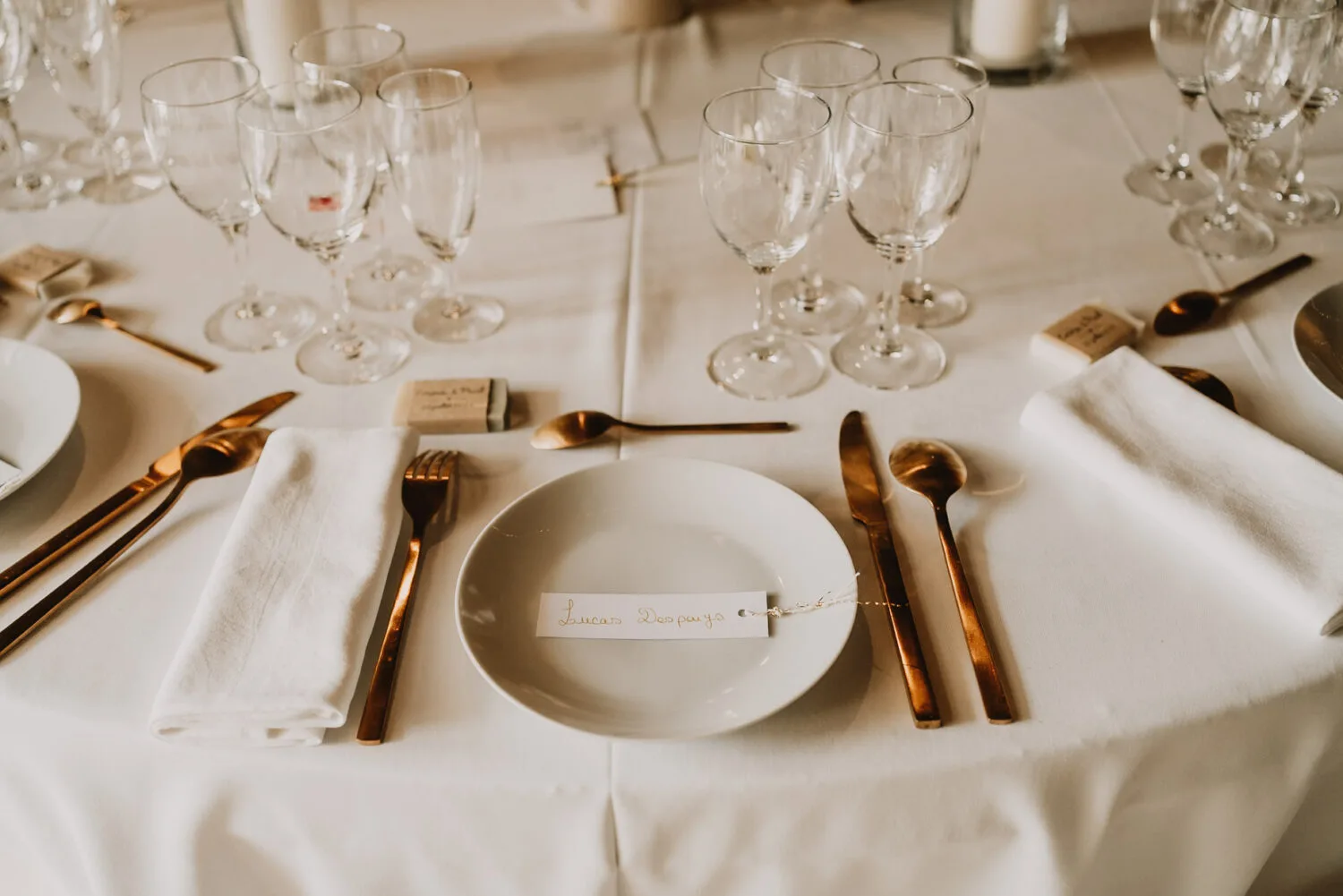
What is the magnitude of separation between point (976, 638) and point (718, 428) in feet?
0.96

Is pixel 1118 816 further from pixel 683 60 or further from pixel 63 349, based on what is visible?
pixel 683 60

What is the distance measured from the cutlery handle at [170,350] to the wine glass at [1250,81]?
99cm

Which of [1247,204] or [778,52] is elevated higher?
[778,52]

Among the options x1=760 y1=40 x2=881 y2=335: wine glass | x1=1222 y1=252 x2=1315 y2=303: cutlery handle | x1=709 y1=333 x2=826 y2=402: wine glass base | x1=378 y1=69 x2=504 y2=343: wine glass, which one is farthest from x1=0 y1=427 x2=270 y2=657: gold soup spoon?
x1=1222 y1=252 x2=1315 y2=303: cutlery handle

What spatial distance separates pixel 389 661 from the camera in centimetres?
71

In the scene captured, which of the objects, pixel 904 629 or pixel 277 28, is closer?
pixel 904 629

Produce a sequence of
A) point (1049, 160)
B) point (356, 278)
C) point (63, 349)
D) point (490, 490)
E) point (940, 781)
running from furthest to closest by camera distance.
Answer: point (1049, 160), point (356, 278), point (63, 349), point (490, 490), point (940, 781)

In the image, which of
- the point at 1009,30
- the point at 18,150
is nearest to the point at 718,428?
the point at 1009,30

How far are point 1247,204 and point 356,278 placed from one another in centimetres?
98

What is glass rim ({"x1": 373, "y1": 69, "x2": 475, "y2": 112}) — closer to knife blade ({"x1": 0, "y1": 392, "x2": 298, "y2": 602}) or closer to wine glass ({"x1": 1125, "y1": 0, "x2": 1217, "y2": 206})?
knife blade ({"x1": 0, "y1": 392, "x2": 298, "y2": 602})

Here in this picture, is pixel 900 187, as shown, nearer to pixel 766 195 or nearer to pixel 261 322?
pixel 766 195

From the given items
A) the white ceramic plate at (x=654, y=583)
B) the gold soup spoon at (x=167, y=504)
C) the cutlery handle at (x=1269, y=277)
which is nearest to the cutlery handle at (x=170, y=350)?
the gold soup spoon at (x=167, y=504)

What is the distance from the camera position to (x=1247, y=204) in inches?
47.3

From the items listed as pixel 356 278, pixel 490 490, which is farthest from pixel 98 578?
pixel 356 278
